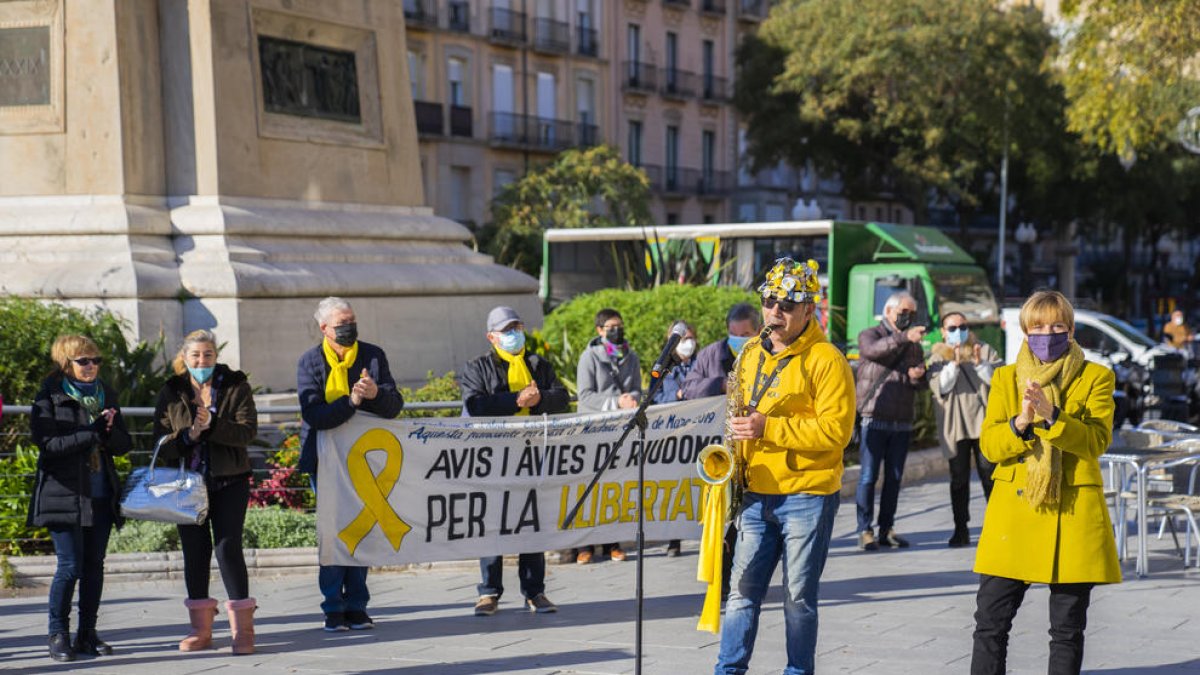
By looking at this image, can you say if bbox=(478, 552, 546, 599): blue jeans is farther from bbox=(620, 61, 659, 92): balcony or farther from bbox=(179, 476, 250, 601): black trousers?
bbox=(620, 61, 659, 92): balcony

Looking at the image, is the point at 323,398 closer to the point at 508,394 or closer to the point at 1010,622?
the point at 508,394

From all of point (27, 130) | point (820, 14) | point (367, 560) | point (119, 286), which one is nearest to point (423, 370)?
point (119, 286)

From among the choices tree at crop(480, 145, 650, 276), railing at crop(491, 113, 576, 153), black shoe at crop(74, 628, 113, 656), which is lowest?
black shoe at crop(74, 628, 113, 656)

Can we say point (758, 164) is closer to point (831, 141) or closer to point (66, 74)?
point (831, 141)

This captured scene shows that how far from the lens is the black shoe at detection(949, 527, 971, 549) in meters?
11.9

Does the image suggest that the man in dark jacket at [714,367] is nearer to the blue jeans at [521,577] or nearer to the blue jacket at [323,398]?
the blue jeans at [521,577]

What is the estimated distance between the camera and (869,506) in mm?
11859

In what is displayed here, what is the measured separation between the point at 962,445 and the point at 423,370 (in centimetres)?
433

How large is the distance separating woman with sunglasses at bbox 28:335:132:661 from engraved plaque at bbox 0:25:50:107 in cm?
502

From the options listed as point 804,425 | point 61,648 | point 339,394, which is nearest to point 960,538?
point 339,394

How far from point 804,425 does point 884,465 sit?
560 cm

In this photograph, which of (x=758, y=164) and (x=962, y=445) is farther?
(x=758, y=164)

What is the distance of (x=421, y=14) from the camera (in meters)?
48.7

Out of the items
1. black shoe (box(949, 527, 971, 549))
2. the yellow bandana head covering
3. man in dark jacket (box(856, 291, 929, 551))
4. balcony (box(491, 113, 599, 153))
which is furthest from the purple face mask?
balcony (box(491, 113, 599, 153))
